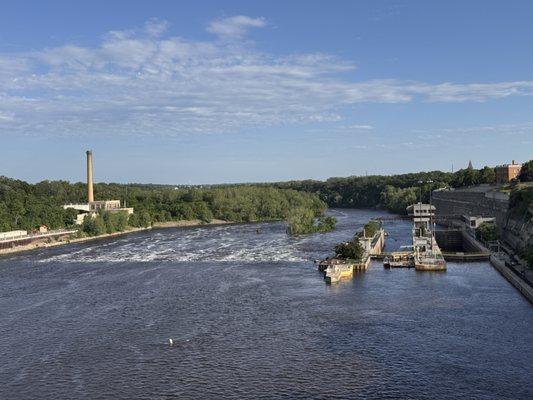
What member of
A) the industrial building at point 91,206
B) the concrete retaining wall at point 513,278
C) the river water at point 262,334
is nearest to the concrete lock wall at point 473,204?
the concrete retaining wall at point 513,278

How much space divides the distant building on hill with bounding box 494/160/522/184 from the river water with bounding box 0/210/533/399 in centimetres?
5282

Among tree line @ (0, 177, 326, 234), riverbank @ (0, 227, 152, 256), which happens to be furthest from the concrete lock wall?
riverbank @ (0, 227, 152, 256)

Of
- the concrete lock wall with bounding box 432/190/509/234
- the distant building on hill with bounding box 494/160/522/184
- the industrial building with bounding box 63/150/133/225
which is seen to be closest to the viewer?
the concrete lock wall with bounding box 432/190/509/234

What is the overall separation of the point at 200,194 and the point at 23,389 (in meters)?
86.0

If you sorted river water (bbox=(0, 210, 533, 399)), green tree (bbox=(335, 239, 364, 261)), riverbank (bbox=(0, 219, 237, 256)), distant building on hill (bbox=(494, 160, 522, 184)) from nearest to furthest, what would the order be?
1. river water (bbox=(0, 210, 533, 399))
2. green tree (bbox=(335, 239, 364, 261))
3. riverbank (bbox=(0, 219, 237, 256))
4. distant building on hill (bbox=(494, 160, 522, 184))

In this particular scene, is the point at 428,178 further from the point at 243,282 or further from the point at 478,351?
the point at 478,351

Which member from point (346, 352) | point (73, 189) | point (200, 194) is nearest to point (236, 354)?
point (346, 352)

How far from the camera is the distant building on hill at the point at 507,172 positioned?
89.1 metres

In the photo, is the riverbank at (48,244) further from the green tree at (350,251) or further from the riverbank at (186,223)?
the green tree at (350,251)

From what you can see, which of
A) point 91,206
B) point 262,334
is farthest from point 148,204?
point 262,334

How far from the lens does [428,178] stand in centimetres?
13100

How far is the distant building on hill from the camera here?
89.1m

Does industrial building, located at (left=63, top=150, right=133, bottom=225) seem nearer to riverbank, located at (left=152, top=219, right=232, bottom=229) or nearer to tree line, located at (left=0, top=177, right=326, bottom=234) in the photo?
tree line, located at (left=0, top=177, right=326, bottom=234)

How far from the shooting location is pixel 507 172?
8994 cm
